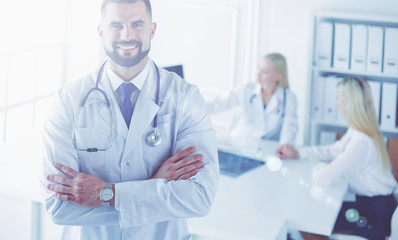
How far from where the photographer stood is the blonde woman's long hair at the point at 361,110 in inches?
90.0

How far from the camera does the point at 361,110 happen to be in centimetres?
231

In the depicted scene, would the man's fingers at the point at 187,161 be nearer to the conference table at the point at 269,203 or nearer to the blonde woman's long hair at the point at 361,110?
the conference table at the point at 269,203

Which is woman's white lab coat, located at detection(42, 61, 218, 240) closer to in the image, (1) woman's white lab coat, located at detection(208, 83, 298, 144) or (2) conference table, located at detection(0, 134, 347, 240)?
(2) conference table, located at detection(0, 134, 347, 240)

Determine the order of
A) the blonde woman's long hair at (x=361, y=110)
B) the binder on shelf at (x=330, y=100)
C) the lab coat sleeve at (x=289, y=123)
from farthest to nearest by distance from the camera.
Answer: the binder on shelf at (x=330, y=100) < the lab coat sleeve at (x=289, y=123) < the blonde woman's long hair at (x=361, y=110)

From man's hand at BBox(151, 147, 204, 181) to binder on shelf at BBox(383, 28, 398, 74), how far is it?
7.70 ft

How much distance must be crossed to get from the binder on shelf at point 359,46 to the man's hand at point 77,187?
95.8 inches

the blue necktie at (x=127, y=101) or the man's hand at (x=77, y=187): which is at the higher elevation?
the blue necktie at (x=127, y=101)

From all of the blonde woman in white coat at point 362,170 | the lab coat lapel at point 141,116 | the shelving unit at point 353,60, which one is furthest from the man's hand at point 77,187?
the shelving unit at point 353,60

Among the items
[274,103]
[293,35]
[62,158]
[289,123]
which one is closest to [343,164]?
[289,123]

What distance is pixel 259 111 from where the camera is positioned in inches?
119

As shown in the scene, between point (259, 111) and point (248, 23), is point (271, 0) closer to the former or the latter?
point (248, 23)

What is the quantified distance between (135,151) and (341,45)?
236 centimetres

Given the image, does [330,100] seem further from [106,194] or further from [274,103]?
[106,194]

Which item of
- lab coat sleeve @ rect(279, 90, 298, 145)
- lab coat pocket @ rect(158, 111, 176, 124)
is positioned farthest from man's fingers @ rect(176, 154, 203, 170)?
lab coat sleeve @ rect(279, 90, 298, 145)
